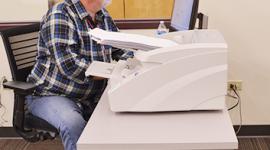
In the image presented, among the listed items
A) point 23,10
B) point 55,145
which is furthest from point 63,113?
point 23,10

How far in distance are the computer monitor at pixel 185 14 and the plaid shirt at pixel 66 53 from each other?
1.37 feet

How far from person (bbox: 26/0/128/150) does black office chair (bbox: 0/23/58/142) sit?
0.06m

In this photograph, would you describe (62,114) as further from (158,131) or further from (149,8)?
(149,8)

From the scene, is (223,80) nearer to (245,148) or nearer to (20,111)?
(20,111)

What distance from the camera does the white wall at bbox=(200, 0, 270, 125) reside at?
8.81 ft

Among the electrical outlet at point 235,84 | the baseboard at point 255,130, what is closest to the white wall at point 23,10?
the electrical outlet at point 235,84

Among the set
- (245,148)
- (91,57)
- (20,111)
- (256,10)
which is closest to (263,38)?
(256,10)

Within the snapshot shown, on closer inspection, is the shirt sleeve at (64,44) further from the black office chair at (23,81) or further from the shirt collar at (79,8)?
the black office chair at (23,81)

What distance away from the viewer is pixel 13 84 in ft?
6.23

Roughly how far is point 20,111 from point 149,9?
127cm

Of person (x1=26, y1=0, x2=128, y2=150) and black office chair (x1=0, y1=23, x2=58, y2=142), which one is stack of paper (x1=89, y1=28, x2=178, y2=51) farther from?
black office chair (x1=0, y1=23, x2=58, y2=142)

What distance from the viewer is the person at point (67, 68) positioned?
1.78 meters

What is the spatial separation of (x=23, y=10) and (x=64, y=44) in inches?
43.5

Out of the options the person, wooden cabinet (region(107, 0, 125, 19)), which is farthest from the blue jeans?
wooden cabinet (region(107, 0, 125, 19))
